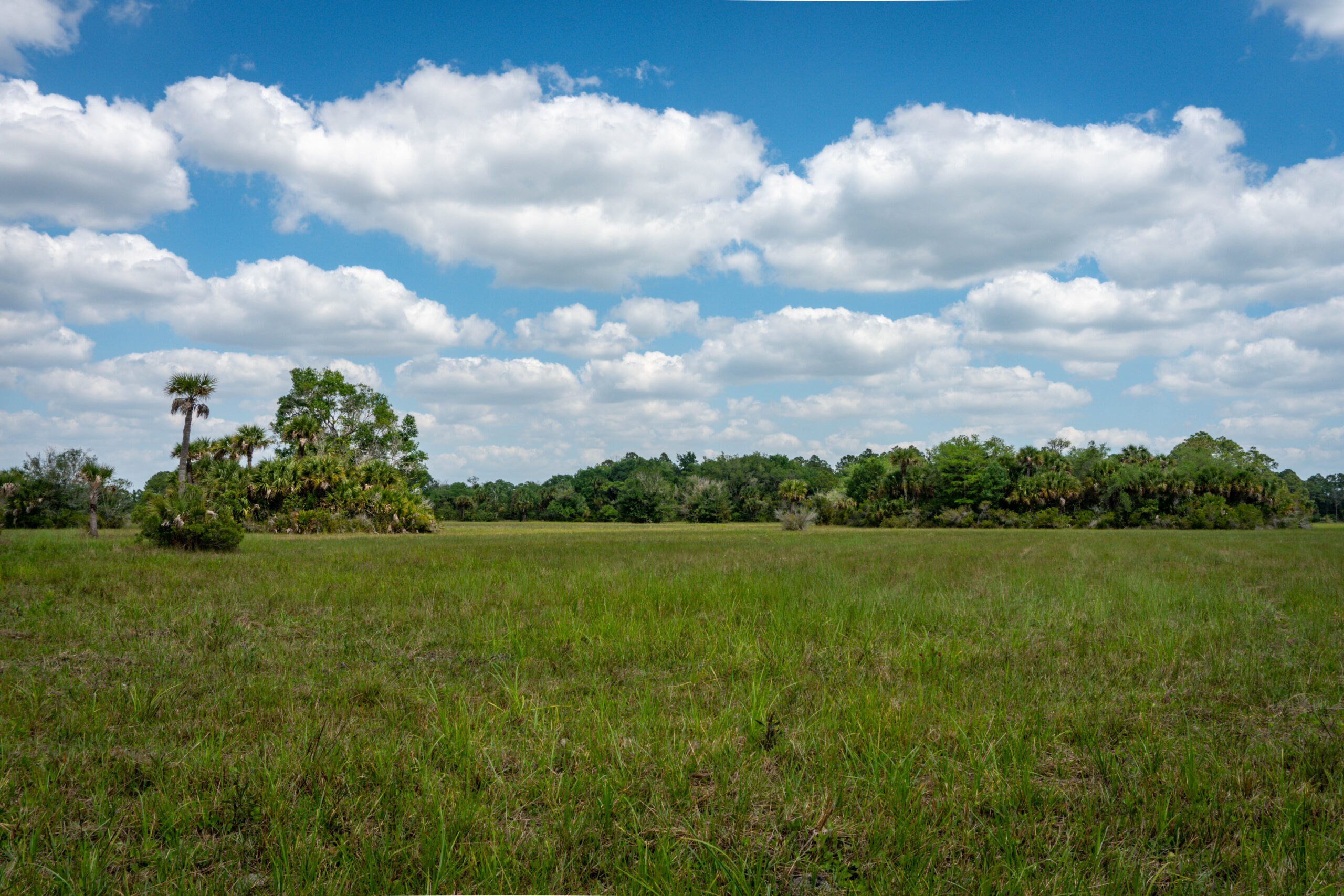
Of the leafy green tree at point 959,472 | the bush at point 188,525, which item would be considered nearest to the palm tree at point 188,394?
the bush at point 188,525

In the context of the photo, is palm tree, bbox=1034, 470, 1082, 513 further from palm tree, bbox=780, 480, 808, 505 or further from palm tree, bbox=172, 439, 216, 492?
palm tree, bbox=172, 439, 216, 492

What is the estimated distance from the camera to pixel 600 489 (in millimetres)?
101625

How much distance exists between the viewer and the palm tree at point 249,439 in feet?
195

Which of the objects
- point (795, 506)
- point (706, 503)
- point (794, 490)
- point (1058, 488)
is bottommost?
point (706, 503)

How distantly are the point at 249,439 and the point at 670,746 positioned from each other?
6503 cm

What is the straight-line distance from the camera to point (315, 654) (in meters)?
8.02

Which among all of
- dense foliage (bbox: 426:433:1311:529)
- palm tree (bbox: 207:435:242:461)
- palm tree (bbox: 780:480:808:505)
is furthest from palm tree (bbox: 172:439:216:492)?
palm tree (bbox: 780:480:808:505)

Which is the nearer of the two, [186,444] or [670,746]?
[670,746]

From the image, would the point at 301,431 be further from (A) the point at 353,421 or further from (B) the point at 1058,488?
(B) the point at 1058,488

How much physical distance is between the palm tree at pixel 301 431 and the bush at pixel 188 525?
4008 centimetres

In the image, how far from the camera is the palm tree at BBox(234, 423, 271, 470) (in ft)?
195

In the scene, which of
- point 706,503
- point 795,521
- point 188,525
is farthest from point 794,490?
point 188,525

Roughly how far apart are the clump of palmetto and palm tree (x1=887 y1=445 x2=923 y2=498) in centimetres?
1094

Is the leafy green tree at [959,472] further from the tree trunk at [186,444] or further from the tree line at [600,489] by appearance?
the tree trunk at [186,444]
